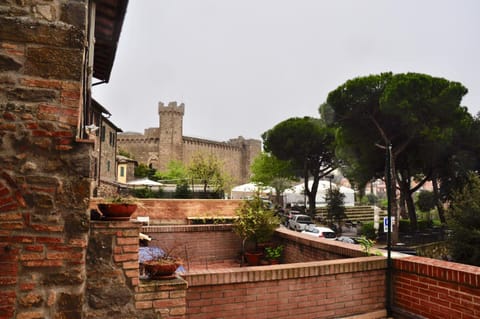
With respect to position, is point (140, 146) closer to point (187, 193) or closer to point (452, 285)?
point (187, 193)

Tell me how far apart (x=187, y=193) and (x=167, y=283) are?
18.1 meters

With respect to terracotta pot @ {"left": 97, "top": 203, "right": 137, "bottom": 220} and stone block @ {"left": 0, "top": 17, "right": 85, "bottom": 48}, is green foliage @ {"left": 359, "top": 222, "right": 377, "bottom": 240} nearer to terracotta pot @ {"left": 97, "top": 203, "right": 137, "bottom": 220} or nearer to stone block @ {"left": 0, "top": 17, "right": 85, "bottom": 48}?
terracotta pot @ {"left": 97, "top": 203, "right": 137, "bottom": 220}

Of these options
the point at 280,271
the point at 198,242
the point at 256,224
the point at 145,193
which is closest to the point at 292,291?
the point at 280,271

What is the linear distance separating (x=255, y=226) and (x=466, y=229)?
394 inches

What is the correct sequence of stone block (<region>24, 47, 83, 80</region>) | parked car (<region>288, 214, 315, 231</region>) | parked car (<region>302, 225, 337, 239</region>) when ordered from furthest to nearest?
parked car (<region>288, 214, 315, 231</region>)
parked car (<region>302, 225, 337, 239</region>)
stone block (<region>24, 47, 83, 80</region>)

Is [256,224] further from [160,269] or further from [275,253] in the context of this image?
[160,269]

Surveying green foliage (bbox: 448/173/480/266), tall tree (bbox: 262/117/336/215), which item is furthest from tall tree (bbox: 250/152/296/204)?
green foliage (bbox: 448/173/480/266)

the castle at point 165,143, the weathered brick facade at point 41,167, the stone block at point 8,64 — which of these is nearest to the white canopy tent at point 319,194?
the castle at point 165,143

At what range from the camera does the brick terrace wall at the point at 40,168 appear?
2.75m

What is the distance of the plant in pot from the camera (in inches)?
302

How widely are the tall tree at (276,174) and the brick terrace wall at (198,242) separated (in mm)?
31720

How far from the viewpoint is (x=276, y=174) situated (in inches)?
1706

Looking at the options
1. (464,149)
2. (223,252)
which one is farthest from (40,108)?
(464,149)

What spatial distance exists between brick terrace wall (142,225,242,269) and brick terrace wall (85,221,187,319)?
4652 mm
